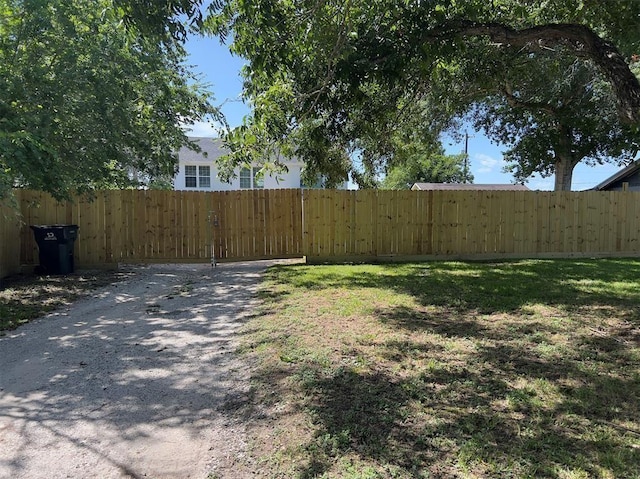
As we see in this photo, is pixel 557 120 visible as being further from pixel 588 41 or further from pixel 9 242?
pixel 9 242

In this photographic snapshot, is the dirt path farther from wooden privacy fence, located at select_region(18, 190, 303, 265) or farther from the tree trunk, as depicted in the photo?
the tree trunk

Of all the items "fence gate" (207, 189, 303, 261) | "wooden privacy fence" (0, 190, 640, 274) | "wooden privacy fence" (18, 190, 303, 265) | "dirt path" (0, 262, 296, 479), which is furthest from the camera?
"fence gate" (207, 189, 303, 261)

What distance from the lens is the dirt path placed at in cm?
288

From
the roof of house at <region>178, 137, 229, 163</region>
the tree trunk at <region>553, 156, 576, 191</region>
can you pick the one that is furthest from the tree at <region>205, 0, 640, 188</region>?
the roof of house at <region>178, 137, 229, 163</region>

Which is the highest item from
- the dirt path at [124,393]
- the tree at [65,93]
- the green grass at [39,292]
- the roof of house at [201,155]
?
the roof of house at [201,155]

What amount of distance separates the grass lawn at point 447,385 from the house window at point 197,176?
1884cm

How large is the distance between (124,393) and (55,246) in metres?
7.11

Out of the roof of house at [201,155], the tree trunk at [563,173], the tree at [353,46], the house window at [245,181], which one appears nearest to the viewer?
the tree at [353,46]

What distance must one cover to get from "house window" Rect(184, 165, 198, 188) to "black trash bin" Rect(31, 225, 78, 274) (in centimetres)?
1519

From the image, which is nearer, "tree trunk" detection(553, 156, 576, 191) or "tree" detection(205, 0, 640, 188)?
"tree" detection(205, 0, 640, 188)

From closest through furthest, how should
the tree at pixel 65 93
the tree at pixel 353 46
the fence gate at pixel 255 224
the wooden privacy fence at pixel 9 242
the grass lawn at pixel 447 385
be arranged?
the grass lawn at pixel 447 385, the tree at pixel 353 46, the tree at pixel 65 93, the wooden privacy fence at pixel 9 242, the fence gate at pixel 255 224

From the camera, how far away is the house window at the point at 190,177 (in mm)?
24812

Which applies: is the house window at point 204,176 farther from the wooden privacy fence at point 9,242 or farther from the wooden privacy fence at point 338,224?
the wooden privacy fence at point 9,242

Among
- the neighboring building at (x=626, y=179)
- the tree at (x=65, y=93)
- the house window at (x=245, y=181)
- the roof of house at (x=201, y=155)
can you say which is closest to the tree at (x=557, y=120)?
the neighboring building at (x=626, y=179)
